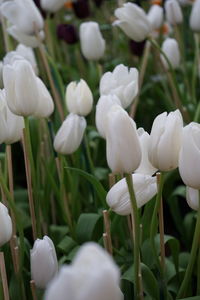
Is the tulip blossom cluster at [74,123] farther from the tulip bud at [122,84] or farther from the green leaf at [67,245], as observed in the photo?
the green leaf at [67,245]

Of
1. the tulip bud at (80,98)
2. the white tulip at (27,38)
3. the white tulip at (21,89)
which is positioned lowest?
the tulip bud at (80,98)

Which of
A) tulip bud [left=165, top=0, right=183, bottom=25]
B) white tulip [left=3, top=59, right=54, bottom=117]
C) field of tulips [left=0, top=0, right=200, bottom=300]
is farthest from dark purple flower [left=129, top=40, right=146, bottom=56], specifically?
white tulip [left=3, top=59, right=54, bottom=117]

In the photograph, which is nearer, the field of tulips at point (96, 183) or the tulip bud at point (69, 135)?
the field of tulips at point (96, 183)

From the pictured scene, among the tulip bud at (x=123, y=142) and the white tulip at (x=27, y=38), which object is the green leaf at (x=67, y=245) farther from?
the white tulip at (x=27, y=38)

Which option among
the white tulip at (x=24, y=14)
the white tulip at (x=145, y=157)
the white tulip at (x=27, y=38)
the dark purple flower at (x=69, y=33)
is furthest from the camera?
the dark purple flower at (x=69, y=33)

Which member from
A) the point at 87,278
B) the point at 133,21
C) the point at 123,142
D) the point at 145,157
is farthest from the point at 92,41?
the point at 87,278

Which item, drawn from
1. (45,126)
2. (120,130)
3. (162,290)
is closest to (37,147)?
(45,126)

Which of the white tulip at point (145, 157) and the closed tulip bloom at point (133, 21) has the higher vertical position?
the closed tulip bloom at point (133, 21)

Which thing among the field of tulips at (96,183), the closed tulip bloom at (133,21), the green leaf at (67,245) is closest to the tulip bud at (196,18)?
the field of tulips at (96,183)

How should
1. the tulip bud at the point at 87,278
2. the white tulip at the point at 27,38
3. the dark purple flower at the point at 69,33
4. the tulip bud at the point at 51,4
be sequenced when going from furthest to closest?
1. the dark purple flower at the point at 69,33
2. the tulip bud at the point at 51,4
3. the white tulip at the point at 27,38
4. the tulip bud at the point at 87,278
